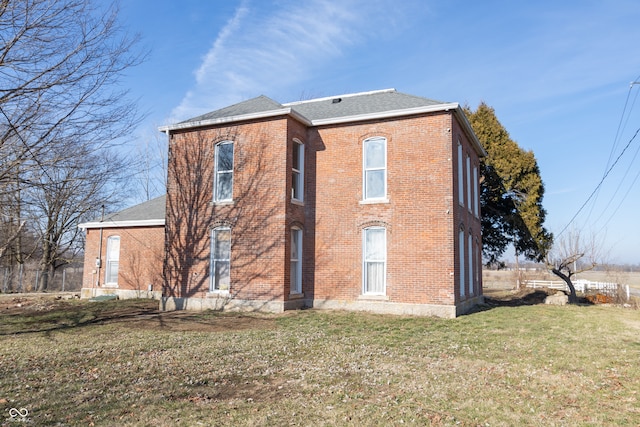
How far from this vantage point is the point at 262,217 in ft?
48.1

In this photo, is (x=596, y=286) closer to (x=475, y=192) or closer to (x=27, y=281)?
(x=475, y=192)

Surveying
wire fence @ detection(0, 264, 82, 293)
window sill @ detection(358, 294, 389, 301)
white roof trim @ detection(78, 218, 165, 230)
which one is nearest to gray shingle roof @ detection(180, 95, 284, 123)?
white roof trim @ detection(78, 218, 165, 230)

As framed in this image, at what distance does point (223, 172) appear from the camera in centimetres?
1565

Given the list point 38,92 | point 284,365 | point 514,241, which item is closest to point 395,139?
point 284,365

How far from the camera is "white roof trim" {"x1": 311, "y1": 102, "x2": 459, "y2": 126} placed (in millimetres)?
14125

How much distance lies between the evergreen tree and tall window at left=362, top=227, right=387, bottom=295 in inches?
526

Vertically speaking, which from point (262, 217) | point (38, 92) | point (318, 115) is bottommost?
point (262, 217)

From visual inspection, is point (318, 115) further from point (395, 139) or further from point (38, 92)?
point (38, 92)

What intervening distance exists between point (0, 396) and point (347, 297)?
10.3 meters

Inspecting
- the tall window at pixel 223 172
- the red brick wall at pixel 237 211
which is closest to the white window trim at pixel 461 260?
the red brick wall at pixel 237 211

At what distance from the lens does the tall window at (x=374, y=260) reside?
48.0 ft

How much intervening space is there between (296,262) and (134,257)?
8840 mm

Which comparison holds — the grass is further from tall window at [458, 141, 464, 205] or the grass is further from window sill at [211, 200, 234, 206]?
tall window at [458, 141, 464, 205]

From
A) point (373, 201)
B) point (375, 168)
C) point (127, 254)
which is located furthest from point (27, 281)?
point (375, 168)
